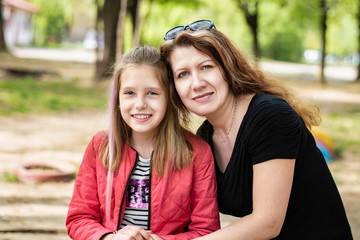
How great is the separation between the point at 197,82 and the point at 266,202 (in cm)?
63

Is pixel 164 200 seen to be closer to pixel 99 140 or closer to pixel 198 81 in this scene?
pixel 99 140

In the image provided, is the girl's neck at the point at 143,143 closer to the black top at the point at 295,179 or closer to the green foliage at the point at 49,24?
the black top at the point at 295,179

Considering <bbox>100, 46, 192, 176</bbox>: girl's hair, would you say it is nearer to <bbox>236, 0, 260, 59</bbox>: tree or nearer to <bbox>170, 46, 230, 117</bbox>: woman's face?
<bbox>170, 46, 230, 117</bbox>: woman's face

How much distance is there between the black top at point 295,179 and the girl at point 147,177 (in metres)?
0.15

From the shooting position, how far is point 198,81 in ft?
7.33

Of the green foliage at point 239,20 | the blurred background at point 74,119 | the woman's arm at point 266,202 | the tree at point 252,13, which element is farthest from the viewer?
the green foliage at point 239,20

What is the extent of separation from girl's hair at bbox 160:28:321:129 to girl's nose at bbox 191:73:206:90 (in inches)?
4.5

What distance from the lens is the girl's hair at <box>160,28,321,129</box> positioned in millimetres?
2236

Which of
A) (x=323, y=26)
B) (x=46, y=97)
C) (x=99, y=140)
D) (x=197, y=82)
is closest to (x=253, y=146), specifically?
(x=197, y=82)

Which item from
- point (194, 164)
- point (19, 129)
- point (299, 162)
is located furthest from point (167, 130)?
point (19, 129)

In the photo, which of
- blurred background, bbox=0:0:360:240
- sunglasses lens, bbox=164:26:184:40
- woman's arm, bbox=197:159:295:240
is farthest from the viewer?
blurred background, bbox=0:0:360:240

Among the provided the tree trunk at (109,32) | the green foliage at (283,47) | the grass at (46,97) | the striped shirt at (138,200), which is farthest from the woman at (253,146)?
the green foliage at (283,47)

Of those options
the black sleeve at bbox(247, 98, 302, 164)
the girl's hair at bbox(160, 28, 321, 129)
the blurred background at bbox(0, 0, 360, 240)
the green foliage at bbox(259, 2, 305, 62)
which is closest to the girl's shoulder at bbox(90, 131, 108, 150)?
the blurred background at bbox(0, 0, 360, 240)

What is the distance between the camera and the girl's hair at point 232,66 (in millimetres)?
2236
